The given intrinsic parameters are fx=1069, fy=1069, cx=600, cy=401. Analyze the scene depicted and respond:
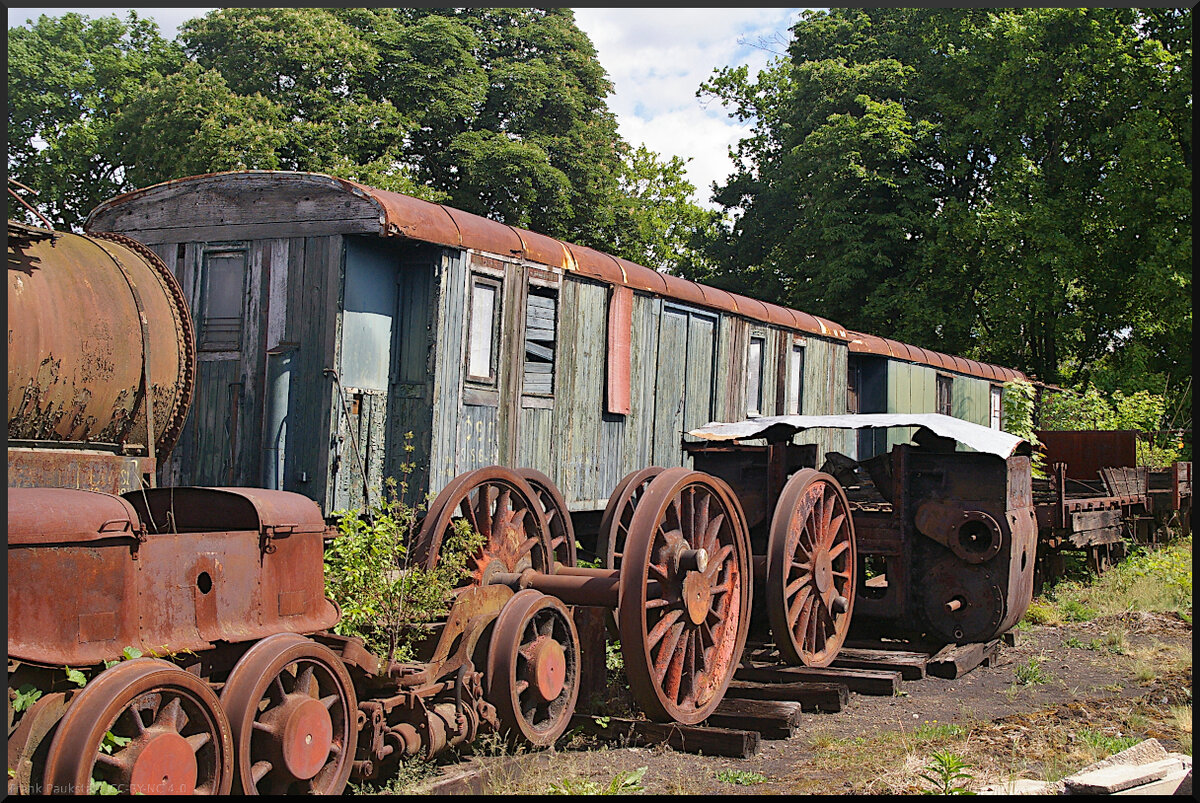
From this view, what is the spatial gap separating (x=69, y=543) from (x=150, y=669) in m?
0.63

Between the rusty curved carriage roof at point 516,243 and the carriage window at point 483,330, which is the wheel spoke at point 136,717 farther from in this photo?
the carriage window at point 483,330

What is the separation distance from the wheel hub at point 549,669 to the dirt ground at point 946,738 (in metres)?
0.34

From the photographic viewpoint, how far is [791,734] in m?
6.58

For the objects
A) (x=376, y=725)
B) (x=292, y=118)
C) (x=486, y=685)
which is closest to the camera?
(x=376, y=725)

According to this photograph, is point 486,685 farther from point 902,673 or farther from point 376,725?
point 902,673

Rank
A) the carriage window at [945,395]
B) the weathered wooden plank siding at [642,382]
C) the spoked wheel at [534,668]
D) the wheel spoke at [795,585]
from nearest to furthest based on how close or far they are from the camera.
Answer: the spoked wheel at [534,668] → the wheel spoke at [795,585] → the weathered wooden plank siding at [642,382] → the carriage window at [945,395]

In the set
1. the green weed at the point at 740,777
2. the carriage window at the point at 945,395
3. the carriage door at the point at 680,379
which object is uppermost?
the carriage window at the point at 945,395

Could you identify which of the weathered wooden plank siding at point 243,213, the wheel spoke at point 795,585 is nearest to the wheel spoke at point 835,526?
the wheel spoke at point 795,585

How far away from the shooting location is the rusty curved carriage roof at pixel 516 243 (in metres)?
8.55

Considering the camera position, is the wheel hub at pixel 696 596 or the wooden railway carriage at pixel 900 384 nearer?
the wheel hub at pixel 696 596

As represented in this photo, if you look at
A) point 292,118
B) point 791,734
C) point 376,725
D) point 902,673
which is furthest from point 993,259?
point 376,725

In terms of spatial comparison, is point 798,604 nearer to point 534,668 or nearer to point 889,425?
point 889,425

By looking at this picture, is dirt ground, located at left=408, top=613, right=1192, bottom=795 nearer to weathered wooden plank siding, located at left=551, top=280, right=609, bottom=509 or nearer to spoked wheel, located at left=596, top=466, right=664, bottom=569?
spoked wheel, located at left=596, top=466, right=664, bottom=569

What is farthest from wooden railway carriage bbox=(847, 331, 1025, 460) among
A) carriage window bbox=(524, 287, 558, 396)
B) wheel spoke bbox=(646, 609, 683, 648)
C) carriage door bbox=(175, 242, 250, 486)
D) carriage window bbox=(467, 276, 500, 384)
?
wheel spoke bbox=(646, 609, 683, 648)
